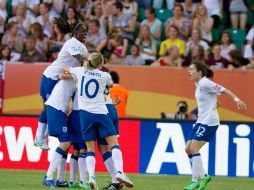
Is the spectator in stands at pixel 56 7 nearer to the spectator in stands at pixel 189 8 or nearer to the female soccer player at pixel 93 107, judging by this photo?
the spectator in stands at pixel 189 8

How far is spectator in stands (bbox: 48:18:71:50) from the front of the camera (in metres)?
22.7

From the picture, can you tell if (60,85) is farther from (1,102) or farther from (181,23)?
(181,23)

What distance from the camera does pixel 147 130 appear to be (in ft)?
62.9

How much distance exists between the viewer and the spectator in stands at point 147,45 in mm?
22750

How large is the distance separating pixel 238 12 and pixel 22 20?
4948 millimetres

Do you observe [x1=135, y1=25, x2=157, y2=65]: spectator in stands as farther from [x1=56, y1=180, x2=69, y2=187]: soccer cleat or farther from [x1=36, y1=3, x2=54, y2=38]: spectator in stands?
[x1=56, y1=180, x2=69, y2=187]: soccer cleat

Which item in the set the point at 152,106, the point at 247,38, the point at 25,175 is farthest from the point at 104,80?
the point at 247,38

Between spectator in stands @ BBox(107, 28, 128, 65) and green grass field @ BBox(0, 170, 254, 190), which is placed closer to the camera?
green grass field @ BBox(0, 170, 254, 190)

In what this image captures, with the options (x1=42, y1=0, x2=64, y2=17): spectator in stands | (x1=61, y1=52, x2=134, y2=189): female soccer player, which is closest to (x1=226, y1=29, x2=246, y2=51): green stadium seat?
(x1=42, y1=0, x2=64, y2=17): spectator in stands

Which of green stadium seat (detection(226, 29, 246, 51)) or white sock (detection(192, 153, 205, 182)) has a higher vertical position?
green stadium seat (detection(226, 29, 246, 51))

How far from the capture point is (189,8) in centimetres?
2378

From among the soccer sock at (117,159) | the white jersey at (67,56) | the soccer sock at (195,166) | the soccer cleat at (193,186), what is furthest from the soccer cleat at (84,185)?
the white jersey at (67,56)

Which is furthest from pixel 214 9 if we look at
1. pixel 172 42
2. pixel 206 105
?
pixel 206 105

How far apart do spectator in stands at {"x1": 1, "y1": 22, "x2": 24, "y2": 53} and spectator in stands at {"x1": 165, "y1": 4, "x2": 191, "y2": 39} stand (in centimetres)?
330
